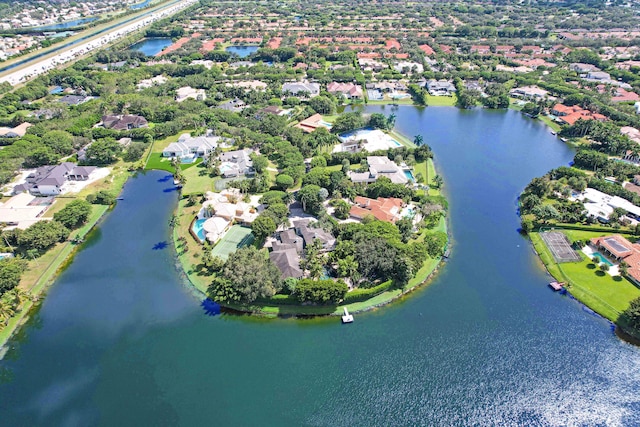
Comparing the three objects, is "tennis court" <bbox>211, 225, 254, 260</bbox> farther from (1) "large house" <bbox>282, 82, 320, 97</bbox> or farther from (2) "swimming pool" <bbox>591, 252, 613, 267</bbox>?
(1) "large house" <bbox>282, 82, 320, 97</bbox>

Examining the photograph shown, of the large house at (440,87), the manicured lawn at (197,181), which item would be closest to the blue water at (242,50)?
the large house at (440,87)

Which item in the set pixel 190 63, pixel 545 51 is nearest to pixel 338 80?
pixel 190 63

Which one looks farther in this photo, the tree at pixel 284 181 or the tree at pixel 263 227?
the tree at pixel 284 181

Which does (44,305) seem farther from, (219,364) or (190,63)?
(190,63)

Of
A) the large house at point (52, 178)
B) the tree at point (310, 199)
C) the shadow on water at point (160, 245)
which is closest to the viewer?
the shadow on water at point (160, 245)

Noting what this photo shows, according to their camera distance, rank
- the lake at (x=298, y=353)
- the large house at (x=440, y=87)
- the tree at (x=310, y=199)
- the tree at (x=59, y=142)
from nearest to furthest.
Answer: the lake at (x=298, y=353), the tree at (x=310, y=199), the tree at (x=59, y=142), the large house at (x=440, y=87)

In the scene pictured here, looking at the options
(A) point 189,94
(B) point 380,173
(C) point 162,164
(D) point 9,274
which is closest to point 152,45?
(A) point 189,94

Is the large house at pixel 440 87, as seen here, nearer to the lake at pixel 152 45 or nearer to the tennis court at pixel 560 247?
the tennis court at pixel 560 247

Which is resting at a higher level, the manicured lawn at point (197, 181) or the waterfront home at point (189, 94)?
the waterfront home at point (189, 94)
